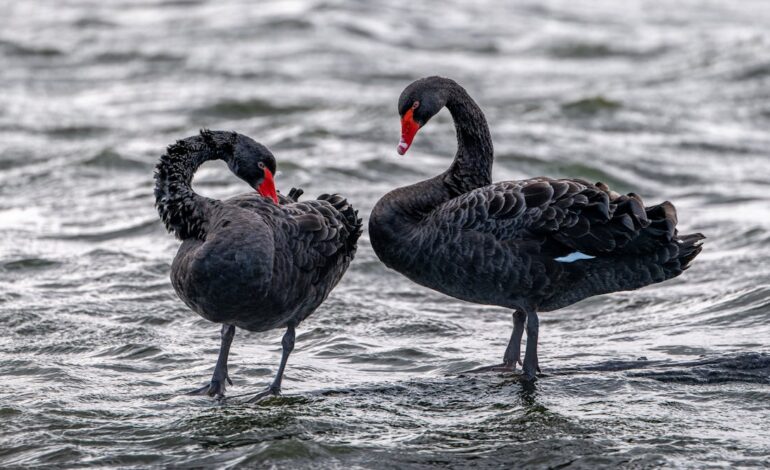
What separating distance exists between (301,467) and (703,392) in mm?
2156

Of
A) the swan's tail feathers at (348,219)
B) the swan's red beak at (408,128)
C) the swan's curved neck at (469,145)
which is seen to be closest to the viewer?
the swan's tail feathers at (348,219)

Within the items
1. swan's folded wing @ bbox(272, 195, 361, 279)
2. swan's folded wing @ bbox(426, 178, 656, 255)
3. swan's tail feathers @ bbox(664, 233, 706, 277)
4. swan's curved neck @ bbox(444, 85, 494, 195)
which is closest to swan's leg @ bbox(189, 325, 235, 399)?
swan's folded wing @ bbox(272, 195, 361, 279)

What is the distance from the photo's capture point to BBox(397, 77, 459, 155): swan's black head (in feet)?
23.0

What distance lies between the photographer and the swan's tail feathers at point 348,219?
6820 mm

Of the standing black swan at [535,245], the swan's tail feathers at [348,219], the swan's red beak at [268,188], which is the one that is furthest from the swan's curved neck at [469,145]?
the swan's red beak at [268,188]

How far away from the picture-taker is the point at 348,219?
688cm

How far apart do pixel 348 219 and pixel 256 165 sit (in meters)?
0.67

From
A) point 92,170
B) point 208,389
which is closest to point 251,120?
point 92,170

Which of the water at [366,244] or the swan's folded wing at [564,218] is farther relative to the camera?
the swan's folded wing at [564,218]

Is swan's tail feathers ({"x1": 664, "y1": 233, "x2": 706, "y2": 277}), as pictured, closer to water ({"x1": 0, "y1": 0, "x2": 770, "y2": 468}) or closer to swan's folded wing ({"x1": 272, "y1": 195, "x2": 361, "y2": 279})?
water ({"x1": 0, "y1": 0, "x2": 770, "y2": 468})

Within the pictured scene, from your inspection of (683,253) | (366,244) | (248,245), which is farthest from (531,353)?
(366,244)

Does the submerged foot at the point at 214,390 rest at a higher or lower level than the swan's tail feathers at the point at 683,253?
lower

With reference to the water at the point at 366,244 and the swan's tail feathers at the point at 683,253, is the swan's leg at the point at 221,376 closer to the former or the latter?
the water at the point at 366,244

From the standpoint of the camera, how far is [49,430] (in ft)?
18.9
